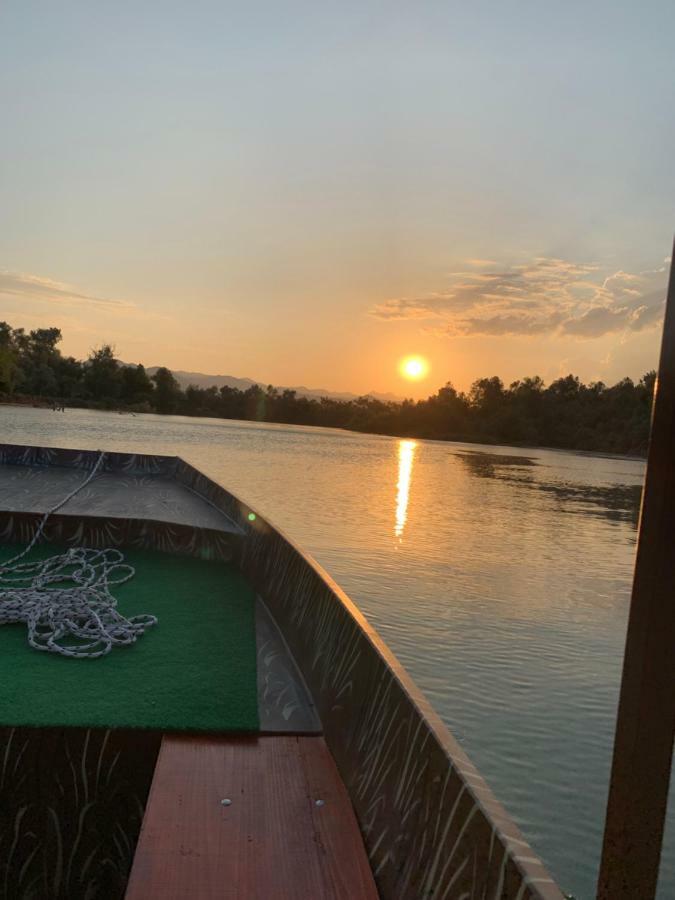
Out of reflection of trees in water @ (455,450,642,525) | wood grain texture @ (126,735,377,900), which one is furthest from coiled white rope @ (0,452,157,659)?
reflection of trees in water @ (455,450,642,525)

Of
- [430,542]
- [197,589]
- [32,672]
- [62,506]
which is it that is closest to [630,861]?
[32,672]

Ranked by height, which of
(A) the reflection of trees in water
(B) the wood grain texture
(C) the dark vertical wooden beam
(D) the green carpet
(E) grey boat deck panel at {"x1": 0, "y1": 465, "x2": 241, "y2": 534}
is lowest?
(A) the reflection of trees in water

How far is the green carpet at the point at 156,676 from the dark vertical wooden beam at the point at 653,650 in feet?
2.72

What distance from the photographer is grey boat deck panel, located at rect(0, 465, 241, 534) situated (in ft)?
10.5

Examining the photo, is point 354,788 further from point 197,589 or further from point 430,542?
point 430,542

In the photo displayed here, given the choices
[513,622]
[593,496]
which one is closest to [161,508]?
[513,622]

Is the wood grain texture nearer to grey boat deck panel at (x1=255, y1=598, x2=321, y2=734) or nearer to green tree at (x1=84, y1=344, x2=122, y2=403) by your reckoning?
grey boat deck panel at (x1=255, y1=598, x2=321, y2=734)

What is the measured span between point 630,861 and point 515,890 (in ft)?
0.55

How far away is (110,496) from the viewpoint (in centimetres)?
387

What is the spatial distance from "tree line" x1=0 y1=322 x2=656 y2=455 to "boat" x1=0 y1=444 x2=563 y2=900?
46.0 metres

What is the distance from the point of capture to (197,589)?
2.46m

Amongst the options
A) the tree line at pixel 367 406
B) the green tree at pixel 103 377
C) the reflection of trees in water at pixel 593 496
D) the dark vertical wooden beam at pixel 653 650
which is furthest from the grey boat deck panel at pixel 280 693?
the green tree at pixel 103 377

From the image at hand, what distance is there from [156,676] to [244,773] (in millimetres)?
458

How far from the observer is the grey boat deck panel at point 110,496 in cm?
319
